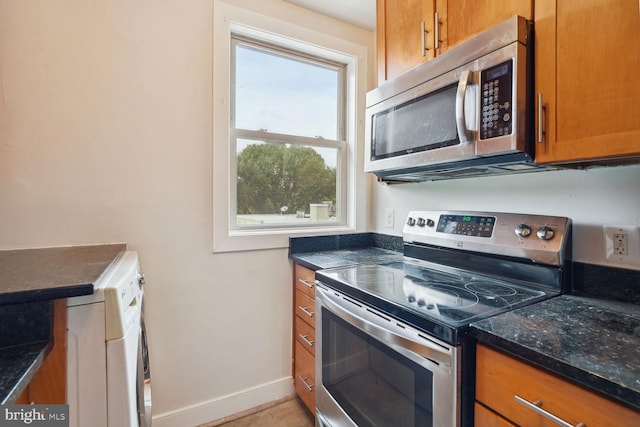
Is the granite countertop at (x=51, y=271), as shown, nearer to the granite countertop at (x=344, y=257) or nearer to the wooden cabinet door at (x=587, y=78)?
the granite countertop at (x=344, y=257)

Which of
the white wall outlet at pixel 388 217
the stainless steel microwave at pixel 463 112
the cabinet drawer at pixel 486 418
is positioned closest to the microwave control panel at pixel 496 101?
the stainless steel microwave at pixel 463 112

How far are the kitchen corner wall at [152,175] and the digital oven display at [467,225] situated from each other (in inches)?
37.1

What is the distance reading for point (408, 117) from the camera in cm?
135

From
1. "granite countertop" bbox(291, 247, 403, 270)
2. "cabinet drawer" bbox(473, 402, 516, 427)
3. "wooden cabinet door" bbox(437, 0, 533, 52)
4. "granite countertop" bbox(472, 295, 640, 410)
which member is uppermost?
"wooden cabinet door" bbox(437, 0, 533, 52)

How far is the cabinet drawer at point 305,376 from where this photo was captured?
5.30 feet

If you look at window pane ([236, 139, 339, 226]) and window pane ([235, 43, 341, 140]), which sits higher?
window pane ([235, 43, 341, 140])

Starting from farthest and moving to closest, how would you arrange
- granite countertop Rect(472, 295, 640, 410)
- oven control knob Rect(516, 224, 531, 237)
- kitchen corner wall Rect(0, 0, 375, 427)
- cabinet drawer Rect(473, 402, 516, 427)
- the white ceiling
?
the white ceiling → kitchen corner wall Rect(0, 0, 375, 427) → oven control knob Rect(516, 224, 531, 237) → cabinet drawer Rect(473, 402, 516, 427) → granite countertop Rect(472, 295, 640, 410)

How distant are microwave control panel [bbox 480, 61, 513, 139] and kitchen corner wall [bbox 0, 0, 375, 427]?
1293 mm

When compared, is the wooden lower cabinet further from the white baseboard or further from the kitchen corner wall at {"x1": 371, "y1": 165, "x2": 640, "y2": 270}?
the kitchen corner wall at {"x1": 371, "y1": 165, "x2": 640, "y2": 270}

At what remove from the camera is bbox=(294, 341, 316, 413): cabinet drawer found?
1614 mm

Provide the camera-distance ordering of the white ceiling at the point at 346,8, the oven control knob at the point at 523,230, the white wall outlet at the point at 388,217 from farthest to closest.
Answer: the white wall outlet at the point at 388,217, the white ceiling at the point at 346,8, the oven control knob at the point at 523,230

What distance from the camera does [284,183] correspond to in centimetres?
197

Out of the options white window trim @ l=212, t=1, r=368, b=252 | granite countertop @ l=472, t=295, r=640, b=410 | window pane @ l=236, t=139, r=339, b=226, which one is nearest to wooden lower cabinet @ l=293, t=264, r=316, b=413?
white window trim @ l=212, t=1, r=368, b=252

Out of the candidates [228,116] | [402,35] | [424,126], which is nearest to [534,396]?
[424,126]
